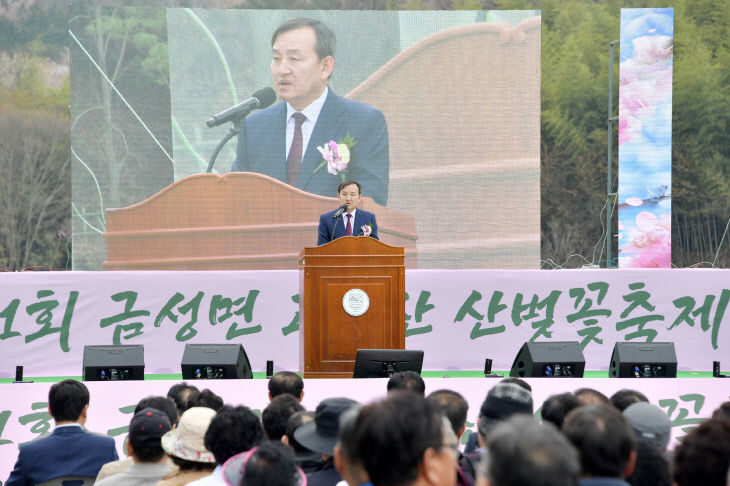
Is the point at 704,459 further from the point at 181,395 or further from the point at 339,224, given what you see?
the point at 339,224

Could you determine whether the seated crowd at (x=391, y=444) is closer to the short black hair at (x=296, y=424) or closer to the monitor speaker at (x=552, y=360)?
the short black hair at (x=296, y=424)

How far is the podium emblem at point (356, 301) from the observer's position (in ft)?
20.0

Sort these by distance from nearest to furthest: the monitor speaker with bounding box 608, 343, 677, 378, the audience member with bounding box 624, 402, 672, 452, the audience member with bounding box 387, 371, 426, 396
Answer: the audience member with bounding box 624, 402, 672, 452 < the audience member with bounding box 387, 371, 426, 396 < the monitor speaker with bounding box 608, 343, 677, 378

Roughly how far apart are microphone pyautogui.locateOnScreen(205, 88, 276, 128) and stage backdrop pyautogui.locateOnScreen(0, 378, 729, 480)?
6.96 meters

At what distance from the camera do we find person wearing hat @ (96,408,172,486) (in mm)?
3064

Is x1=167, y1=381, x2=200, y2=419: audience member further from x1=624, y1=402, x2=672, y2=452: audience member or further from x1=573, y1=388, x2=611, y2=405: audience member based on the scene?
x1=624, y1=402, x2=672, y2=452: audience member

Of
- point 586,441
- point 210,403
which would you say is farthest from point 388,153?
point 586,441

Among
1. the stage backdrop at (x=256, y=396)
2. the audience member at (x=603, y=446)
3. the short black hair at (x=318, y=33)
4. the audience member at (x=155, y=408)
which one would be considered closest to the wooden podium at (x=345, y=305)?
the stage backdrop at (x=256, y=396)

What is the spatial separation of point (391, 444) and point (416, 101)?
420 inches

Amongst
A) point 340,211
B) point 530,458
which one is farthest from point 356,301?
point 530,458

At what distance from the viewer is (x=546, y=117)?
25.3 meters

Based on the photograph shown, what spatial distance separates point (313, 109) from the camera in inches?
476

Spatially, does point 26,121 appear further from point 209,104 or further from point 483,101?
point 483,101

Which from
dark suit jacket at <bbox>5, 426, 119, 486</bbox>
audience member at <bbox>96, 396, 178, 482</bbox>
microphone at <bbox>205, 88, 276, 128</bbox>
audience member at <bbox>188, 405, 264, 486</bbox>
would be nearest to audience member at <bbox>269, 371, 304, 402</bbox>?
audience member at <bbox>96, 396, 178, 482</bbox>
